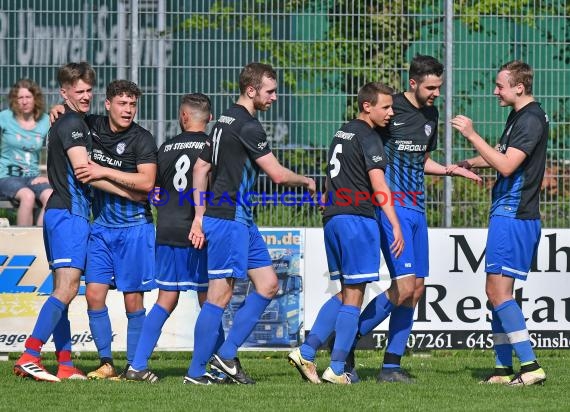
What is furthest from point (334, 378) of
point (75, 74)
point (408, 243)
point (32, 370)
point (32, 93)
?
point (32, 93)

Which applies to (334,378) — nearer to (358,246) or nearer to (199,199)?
(358,246)

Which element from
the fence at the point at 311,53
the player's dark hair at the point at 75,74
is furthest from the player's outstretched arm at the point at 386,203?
the fence at the point at 311,53

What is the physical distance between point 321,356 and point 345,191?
3.06 metres

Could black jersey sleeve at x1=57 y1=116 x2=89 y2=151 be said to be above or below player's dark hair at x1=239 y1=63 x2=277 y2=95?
below

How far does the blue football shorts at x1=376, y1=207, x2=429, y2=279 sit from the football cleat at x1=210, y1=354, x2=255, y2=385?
137 cm

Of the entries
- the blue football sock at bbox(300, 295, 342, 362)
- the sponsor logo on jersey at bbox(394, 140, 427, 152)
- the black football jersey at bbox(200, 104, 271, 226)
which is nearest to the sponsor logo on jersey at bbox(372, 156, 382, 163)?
the sponsor logo on jersey at bbox(394, 140, 427, 152)

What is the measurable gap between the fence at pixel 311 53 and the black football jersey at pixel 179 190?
3080mm

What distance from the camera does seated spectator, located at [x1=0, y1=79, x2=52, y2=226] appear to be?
42.9ft

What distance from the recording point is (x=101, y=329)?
10.3m

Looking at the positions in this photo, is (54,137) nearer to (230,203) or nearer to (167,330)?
(230,203)

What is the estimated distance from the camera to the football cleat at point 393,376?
33.0ft

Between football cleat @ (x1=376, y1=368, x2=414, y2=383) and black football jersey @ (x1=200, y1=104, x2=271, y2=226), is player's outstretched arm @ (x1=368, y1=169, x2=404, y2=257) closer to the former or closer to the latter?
black football jersey @ (x1=200, y1=104, x2=271, y2=226)

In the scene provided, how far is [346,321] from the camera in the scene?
9.73m

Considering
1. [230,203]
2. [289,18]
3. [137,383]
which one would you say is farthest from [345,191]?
[289,18]
